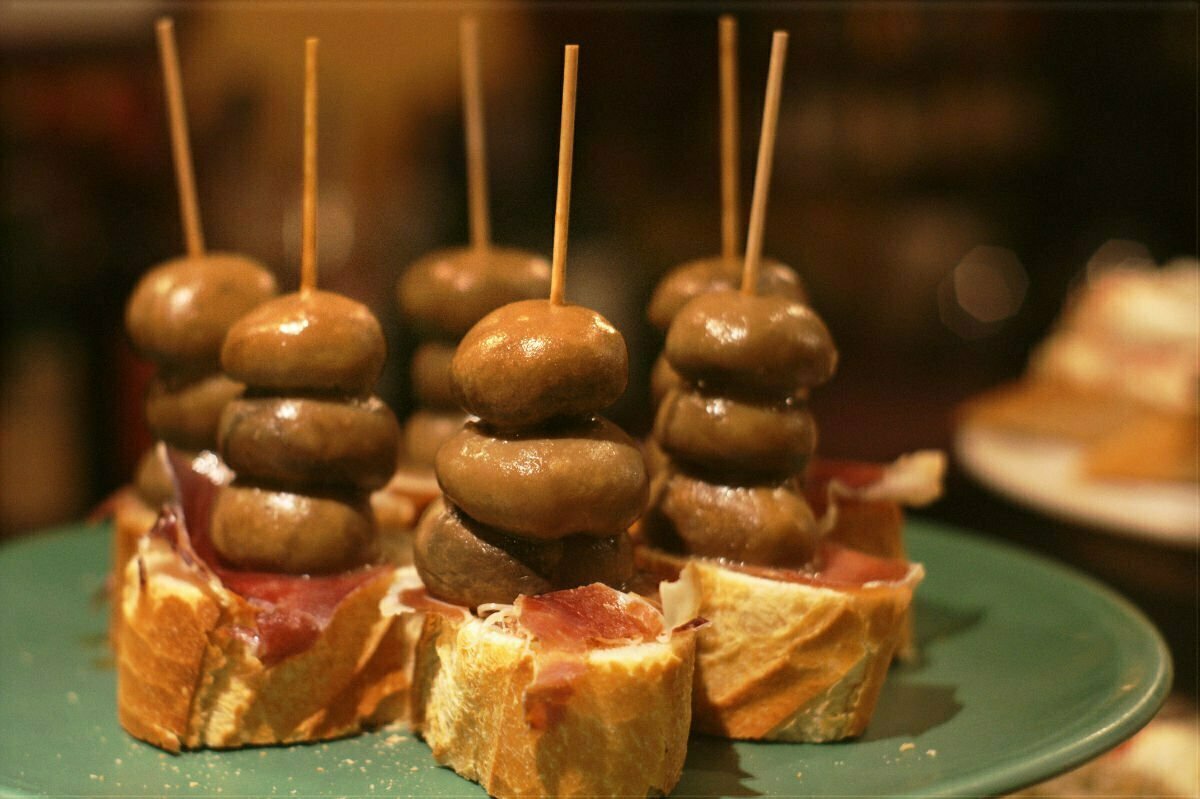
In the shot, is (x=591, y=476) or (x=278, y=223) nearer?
(x=591, y=476)

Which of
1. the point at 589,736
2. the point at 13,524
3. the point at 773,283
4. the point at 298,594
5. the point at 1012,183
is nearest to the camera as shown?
the point at 589,736

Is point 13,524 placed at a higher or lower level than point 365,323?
lower

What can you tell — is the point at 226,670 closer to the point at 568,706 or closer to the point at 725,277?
the point at 568,706

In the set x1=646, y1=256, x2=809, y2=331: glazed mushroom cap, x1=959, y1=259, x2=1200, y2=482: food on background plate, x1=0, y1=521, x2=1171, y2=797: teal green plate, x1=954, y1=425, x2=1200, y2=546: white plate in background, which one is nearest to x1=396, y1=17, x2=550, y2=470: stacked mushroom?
x1=646, y1=256, x2=809, y2=331: glazed mushroom cap

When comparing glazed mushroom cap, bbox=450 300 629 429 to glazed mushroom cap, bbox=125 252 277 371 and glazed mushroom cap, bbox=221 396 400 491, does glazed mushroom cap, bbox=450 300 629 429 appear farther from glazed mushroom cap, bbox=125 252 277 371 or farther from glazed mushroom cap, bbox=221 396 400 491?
glazed mushroom cap, bbox=125 252 277 371

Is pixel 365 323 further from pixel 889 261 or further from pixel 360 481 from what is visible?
pixel 889 261

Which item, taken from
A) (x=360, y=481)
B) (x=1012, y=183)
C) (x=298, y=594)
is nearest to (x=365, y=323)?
(x=360, y=481)
